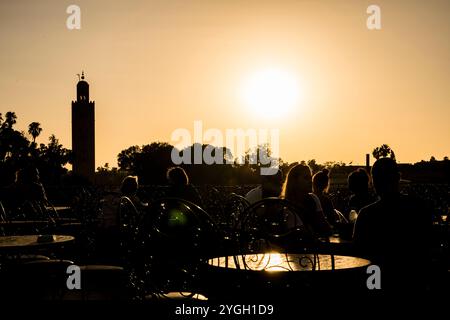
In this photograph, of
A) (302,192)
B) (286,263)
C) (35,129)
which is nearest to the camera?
(286,263)

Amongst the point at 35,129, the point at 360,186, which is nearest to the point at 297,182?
the point at 360,186

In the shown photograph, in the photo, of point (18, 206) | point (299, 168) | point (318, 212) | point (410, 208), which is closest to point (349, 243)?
point (318, 212)

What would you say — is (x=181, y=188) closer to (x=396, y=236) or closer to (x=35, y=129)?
(x=396, y=236)

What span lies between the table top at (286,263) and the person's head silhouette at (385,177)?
1.37 feet

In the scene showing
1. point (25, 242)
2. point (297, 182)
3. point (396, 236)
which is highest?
point (297, 182)

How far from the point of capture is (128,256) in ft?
10.8

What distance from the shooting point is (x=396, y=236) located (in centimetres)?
339

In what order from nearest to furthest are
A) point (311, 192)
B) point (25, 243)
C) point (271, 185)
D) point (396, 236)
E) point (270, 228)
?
point (396, 236) → point (270, 228) → point (25, 243) → point (311, 192) → point (271, 185)

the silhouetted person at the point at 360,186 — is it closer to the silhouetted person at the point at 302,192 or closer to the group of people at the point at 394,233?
the silhouetted person at the point at 302,192

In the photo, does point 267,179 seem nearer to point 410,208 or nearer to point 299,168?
point 299,168

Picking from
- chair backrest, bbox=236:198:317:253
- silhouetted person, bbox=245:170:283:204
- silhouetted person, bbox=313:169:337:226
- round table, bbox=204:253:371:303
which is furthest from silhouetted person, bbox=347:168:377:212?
round table, bbox=204:253:371:303

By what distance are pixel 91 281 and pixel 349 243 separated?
1911 mm

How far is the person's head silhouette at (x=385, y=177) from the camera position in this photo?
3.45 meters

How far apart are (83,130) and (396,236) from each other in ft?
293
